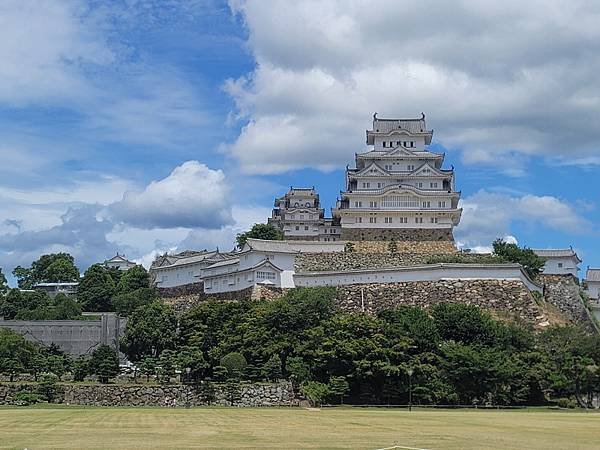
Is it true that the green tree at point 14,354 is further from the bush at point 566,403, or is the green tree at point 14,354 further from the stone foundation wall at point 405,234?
the bush at point 566,403

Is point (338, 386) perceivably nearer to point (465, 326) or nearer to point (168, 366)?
point (465, 326)

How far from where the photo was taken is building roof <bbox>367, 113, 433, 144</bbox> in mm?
77500

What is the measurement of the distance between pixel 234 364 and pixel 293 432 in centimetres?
2313

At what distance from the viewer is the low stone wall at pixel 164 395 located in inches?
1721

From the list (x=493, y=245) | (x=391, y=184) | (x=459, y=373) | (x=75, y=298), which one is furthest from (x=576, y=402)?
(x=75, y=298)

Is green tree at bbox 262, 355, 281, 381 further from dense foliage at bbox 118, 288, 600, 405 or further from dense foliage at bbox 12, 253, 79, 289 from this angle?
dense foliage at bbox 12, 253, 79, 289

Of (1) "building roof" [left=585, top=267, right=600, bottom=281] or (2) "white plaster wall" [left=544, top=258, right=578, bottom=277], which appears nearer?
(2) "white plaster wall" [left=544, top=258, right=578, bottom=277]

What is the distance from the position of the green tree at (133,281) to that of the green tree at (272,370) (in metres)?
30.2

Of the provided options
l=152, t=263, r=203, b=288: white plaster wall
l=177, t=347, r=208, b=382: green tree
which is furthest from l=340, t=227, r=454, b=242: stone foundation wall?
l=177, t=347, r=208, b=382: green tree

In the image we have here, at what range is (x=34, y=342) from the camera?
58062 millimetres

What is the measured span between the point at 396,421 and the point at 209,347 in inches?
975

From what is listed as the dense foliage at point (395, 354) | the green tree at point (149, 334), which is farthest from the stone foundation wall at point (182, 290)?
the dense foliage at point (395, 354)

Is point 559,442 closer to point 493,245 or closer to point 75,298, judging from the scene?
point 493,245

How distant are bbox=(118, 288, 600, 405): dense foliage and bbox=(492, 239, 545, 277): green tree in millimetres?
14144
